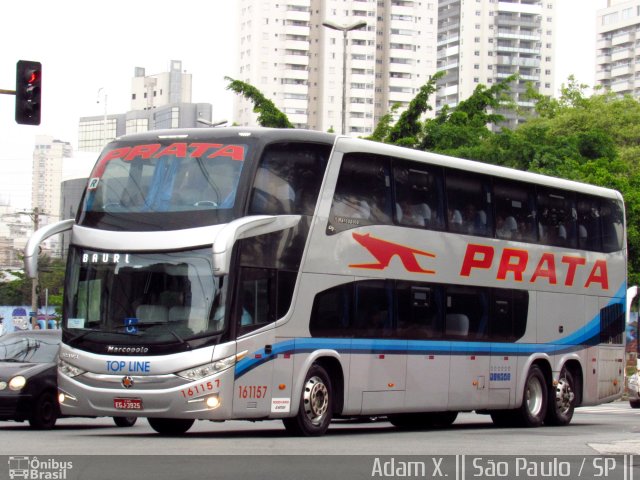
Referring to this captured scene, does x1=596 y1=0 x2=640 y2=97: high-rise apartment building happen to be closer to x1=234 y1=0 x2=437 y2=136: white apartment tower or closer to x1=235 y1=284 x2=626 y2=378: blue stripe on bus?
x1=234 y1=0 x2=437 y2=136: white apartment tower

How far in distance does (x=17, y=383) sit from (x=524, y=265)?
8.54 metres

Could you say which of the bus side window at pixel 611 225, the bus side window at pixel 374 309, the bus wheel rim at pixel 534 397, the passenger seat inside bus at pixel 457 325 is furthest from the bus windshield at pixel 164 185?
the bus side window at pixel 611 225

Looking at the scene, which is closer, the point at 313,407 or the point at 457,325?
the point at 313,407

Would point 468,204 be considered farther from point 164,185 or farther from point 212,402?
point 212,402

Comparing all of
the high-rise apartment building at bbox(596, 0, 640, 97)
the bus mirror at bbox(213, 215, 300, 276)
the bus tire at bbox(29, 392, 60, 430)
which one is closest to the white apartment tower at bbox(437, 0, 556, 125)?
the high-rise apartment building at bbox(596, 0, 640, 97)

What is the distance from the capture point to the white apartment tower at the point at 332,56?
162500mm

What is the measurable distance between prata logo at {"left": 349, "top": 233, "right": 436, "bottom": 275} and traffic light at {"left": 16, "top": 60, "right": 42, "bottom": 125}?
262 inches

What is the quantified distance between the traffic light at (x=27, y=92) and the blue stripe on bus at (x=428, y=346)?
282 inches

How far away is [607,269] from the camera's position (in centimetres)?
2423

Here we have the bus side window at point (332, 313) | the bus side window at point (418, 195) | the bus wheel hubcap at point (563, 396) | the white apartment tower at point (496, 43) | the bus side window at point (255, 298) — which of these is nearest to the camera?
the bus side window at point (255, 298)

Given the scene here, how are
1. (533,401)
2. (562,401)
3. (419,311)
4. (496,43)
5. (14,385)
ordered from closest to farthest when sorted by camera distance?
1. (419,311)
2. (14,385)
3. (533,401)
4. (562,401)
5. (496,43)

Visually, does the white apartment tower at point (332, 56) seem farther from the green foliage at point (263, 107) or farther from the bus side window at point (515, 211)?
the bus side window at point (515, 211)

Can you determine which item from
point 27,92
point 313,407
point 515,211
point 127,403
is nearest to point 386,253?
point 313,407

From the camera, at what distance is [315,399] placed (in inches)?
672
